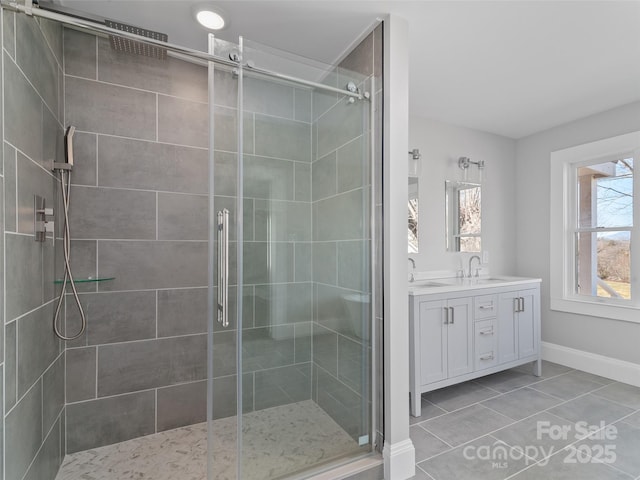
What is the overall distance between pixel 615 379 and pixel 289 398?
3.11 meters

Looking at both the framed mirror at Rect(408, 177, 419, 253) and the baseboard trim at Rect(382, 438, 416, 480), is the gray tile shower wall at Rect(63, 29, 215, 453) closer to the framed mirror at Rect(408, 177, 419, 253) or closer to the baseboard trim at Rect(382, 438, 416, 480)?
the baseboard trim at Rect(382, 438, 416, 480)

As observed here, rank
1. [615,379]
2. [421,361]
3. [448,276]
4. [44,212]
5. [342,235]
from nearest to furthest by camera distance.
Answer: [44,212], [342,235], [421,361], [615,379], [448,276]

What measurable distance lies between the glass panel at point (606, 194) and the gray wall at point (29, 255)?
4.30 m

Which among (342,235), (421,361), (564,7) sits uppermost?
(564,7)

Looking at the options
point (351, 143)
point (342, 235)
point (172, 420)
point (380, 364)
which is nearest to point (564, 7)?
point (351, 143)

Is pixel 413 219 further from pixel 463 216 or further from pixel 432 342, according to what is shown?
pixel 432 342

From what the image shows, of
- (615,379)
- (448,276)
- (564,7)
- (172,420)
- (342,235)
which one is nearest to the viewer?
(564,7)

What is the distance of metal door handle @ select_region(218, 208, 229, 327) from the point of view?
1.41 metres

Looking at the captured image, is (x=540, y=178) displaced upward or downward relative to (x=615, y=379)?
upward

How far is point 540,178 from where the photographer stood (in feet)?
11.4

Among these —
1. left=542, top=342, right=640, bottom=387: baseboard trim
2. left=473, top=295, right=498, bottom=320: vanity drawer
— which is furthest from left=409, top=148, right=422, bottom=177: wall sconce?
left=542, top=342, right=640, bottom=387: baseboard trim

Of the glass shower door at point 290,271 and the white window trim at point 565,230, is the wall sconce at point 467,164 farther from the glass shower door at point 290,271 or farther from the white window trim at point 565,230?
the glass shower door at point 290,271

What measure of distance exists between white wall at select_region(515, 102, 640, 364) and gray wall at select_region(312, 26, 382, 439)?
267 centimetres

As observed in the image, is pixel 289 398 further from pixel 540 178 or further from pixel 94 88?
pixel 540 178
